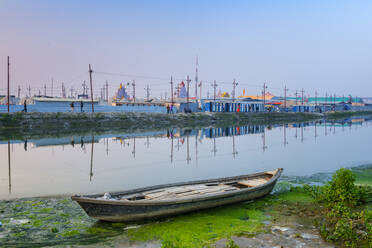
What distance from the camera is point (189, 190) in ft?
33.8

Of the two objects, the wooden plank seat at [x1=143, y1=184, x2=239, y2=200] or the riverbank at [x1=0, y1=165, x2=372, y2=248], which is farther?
the wooden plank seat at [x1=143, y1=184, x2=239, y2=200]

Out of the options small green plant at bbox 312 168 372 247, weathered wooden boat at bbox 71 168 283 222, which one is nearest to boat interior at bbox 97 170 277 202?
weathered wooden boat at bbox 71 168 283 222

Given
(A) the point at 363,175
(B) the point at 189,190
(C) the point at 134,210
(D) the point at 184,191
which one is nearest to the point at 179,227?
(C) the point at 134,210

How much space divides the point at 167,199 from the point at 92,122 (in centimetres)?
3948

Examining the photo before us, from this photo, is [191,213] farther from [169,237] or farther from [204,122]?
[204,122]

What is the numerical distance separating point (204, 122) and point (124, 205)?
50070mm

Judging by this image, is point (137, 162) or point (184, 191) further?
point (137, 162)

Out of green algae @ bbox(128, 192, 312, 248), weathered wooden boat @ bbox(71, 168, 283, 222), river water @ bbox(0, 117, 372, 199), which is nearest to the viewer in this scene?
green algae @ bbox(128, 192, 312, 248)

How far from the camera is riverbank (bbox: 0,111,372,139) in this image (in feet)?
125

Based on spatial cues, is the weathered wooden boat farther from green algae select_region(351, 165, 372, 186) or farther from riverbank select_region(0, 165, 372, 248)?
green algae select_region(351, 165, 372, 186)

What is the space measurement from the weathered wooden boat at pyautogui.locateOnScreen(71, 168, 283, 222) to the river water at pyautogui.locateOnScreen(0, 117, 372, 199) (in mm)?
3583

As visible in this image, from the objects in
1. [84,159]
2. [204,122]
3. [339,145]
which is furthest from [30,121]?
[339,145]

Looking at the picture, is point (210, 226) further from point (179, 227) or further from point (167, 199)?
point (167, 199)

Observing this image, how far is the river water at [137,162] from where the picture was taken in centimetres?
1417
